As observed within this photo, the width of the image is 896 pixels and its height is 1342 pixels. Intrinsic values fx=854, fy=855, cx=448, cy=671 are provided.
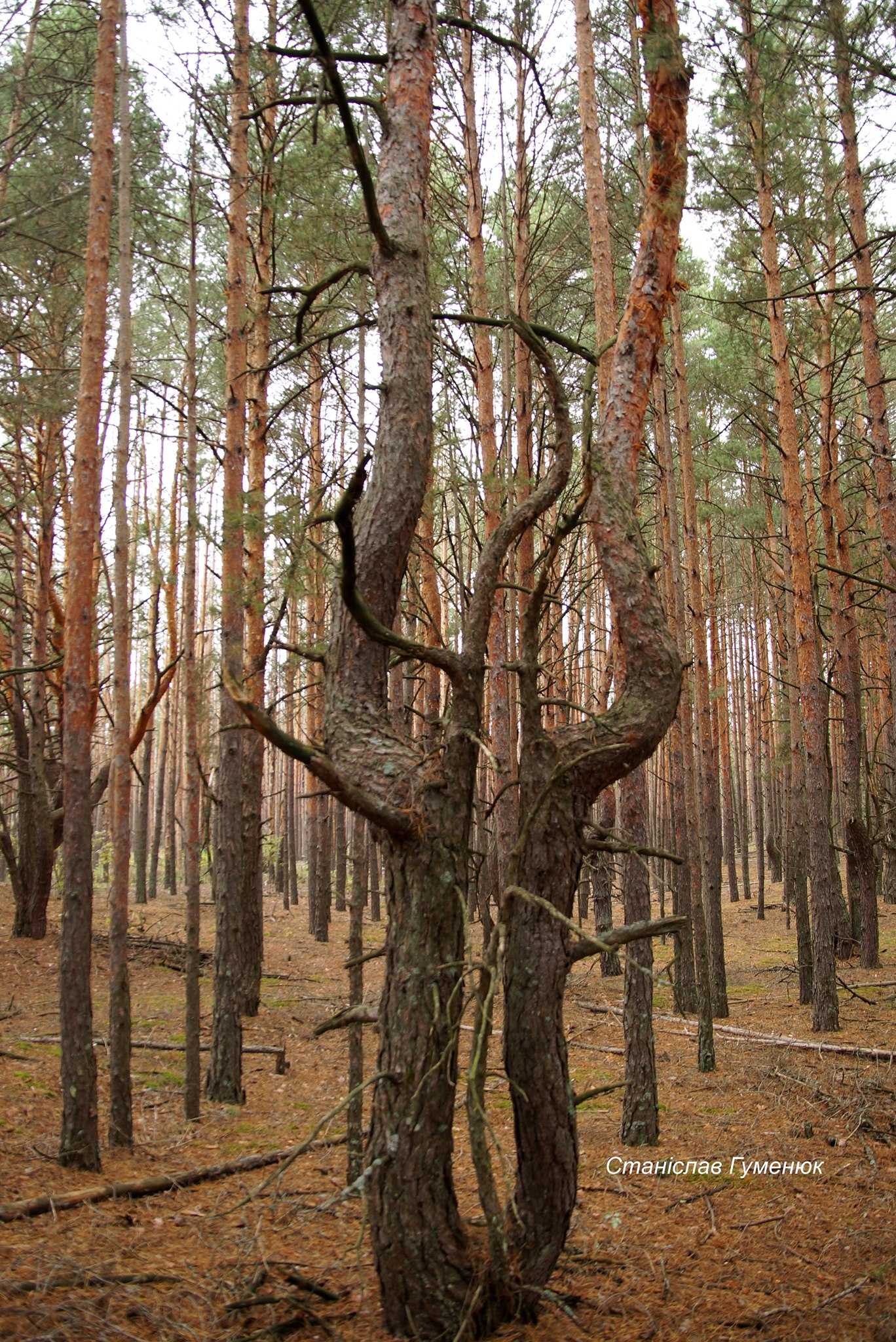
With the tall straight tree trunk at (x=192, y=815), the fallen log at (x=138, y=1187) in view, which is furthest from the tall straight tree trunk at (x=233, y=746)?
the fallen log at (x=138, y=1187)

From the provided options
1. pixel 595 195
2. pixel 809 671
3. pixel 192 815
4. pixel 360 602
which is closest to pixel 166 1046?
pixel 192 815

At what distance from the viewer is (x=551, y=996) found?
319cm

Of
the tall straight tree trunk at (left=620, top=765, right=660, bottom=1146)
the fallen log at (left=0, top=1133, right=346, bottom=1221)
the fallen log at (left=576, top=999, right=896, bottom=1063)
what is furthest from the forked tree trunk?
the fallen log at (left=576, top=999, right=896, bottom=1063)

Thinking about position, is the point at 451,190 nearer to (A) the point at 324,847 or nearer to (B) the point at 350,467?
(B) the point at 350,467

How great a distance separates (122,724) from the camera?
223 inches

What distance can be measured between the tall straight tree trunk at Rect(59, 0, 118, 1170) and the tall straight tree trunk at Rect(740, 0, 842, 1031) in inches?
247

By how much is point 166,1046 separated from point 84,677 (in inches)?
169

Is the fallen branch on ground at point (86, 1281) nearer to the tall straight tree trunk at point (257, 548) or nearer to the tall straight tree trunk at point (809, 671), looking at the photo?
the tall straight tree trunk at point (257, 548)

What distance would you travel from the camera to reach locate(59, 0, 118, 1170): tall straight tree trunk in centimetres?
501

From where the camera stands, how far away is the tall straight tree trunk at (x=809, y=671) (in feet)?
28.0

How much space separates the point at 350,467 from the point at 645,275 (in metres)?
8.52

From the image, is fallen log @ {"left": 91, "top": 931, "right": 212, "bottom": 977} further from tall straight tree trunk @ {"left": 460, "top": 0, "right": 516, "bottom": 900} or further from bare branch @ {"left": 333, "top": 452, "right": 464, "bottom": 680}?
bare branch @ {"left": 333, "top": 452, "right": 464, "bottom": 680}

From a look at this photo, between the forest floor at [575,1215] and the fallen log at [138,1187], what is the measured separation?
0.23 feet

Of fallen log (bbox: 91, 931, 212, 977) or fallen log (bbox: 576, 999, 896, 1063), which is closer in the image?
fallen log (bbox: 576, 999, 896, 1063)
